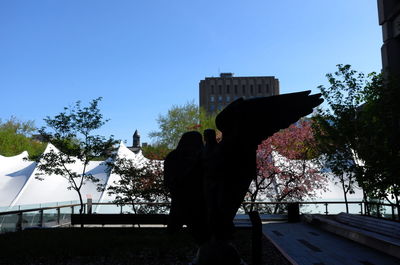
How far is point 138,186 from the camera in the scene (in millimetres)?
16938

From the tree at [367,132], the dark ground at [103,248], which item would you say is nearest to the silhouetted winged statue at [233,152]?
the dark ground at [103,248]

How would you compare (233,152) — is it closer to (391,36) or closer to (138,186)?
(391,36)

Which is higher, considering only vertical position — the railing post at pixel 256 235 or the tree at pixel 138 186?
the tree at pixel 138 186

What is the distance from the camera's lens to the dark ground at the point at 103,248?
7.23 metres

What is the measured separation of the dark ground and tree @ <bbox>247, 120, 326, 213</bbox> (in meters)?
8.38

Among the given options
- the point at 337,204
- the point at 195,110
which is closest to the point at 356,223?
the point at 337,204

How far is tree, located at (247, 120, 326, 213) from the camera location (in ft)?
61.2

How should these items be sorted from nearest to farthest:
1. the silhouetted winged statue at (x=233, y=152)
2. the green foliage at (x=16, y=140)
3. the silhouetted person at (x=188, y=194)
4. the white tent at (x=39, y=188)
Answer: the silhouetted winged statue at (x=233, y=152)
the silhouetted person at (x=188, y=194)
the white tent at (x=39, y=188)
the green foliage at (x=16, y=140)

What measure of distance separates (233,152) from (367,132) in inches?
353

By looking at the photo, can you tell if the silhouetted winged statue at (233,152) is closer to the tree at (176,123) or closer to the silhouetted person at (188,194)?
the silhouetted person at (188,194)

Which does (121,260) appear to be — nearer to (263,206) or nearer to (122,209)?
(122,209)

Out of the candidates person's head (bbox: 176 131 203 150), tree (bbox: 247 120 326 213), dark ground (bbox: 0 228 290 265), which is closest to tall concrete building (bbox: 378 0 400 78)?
tree (bbox: 247 120 326 213)

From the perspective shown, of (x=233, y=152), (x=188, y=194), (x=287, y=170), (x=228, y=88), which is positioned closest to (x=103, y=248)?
(x=188, y=194)

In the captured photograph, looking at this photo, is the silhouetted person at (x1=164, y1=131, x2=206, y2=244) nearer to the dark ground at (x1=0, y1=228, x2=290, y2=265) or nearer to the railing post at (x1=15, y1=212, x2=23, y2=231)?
the dark ground at (x1=0, y1=228, x2=290, y2=265)
